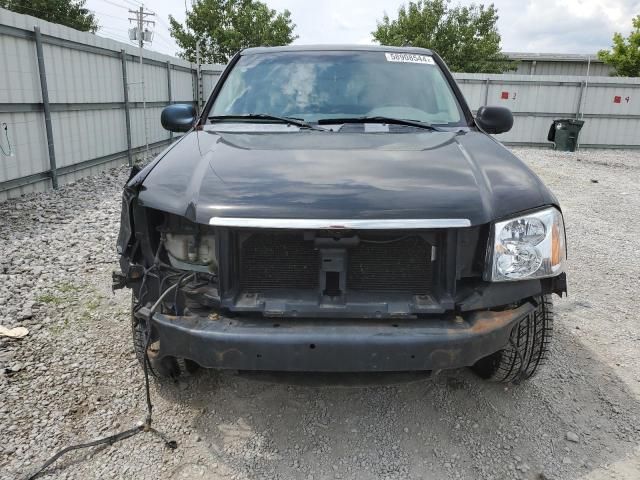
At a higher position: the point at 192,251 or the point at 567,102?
the point at 567,102

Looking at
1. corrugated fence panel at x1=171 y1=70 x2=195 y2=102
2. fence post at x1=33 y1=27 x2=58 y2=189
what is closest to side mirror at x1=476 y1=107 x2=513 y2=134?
fence post at x1=33 y1=27 x2=58 y2=189

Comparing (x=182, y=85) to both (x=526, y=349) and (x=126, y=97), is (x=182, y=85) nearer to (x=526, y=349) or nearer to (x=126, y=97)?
(x=126, y=97)

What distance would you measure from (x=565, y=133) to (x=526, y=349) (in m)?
15.4

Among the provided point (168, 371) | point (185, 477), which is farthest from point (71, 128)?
point (185, 477)

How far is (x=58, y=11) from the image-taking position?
92.2 feet

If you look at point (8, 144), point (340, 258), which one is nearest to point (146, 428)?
point (340, 258)

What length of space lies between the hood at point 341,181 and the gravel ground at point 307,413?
73 centimetres

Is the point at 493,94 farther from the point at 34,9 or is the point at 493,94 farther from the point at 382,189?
the point at 34,9

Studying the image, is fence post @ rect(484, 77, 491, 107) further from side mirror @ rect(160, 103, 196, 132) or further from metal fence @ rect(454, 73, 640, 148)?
side mirror @ rect(160, 103, 196, 132)

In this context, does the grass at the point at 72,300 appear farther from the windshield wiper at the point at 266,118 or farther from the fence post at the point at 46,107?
the fence post at the point at 46,107

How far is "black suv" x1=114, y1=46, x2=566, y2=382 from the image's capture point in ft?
6.70

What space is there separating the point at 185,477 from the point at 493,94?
1686cm

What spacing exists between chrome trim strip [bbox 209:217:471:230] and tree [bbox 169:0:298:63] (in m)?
26.7

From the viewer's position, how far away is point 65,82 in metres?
8.20
